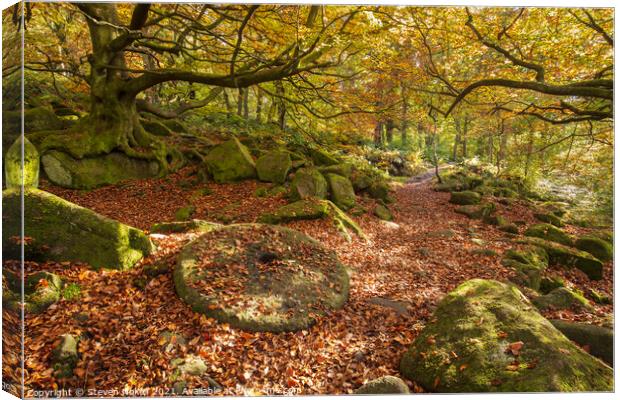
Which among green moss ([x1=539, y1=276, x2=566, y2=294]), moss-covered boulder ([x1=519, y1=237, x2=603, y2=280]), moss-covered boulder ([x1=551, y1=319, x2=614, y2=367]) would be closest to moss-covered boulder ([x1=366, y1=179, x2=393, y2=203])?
moss-covered boulder ([x1=519, y1=237, x2=603, y2=280])

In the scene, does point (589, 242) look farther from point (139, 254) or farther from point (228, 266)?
point (139, 254)

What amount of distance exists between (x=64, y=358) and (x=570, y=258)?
331 inches

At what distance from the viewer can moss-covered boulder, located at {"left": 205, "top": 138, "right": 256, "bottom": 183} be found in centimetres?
942

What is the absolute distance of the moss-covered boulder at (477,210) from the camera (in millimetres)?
9066

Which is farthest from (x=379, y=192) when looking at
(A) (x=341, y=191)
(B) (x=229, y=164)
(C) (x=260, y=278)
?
(C) (x=260, y=278)

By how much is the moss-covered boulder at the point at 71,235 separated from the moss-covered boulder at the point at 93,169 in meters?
4.50

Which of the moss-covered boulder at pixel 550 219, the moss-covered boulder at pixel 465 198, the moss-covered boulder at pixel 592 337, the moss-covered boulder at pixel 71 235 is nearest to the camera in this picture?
the moss-covered boulder at pixel 592 337

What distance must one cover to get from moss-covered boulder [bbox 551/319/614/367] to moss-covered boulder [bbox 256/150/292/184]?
7341mm

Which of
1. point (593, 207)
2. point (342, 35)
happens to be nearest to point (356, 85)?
point (342, 35)

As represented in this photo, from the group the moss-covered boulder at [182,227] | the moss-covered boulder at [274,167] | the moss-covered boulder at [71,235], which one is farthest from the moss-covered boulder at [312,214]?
the moss-covered boulder at [71,235]

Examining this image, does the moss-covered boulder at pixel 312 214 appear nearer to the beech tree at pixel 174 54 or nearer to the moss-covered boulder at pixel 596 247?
the beech tree at pixel 174 54

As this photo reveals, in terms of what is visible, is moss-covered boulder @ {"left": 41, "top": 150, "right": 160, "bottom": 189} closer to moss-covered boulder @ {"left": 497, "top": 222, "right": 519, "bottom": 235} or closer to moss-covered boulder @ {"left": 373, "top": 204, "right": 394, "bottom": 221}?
moss-covered boulder @ {"left": 373, "top": 204, "right": 394, "bottom": 221}

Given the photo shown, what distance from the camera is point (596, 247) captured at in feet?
20.0

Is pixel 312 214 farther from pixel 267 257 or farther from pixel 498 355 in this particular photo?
pixel 498 355
